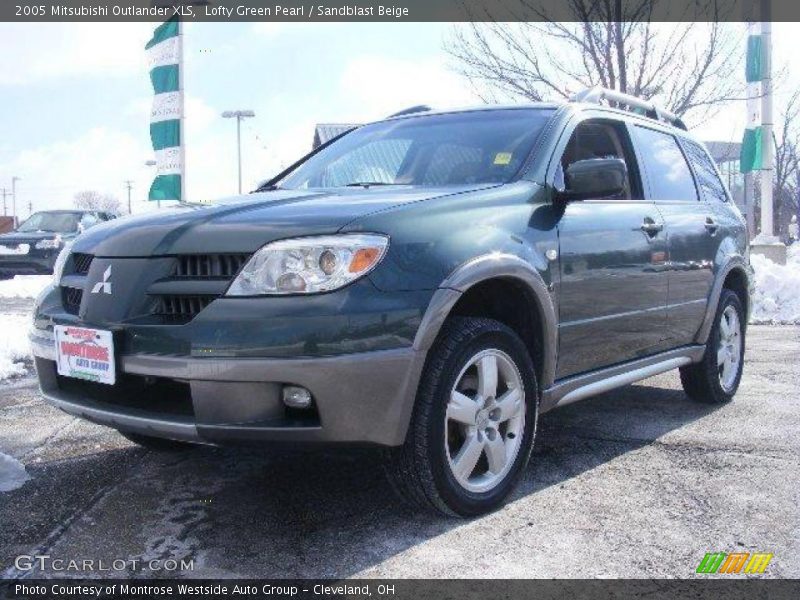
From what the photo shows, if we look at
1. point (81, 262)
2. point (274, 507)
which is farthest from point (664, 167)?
point (81, 262)

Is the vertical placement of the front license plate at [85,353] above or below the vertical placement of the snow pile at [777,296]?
above

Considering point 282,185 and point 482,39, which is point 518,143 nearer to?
point 282,185

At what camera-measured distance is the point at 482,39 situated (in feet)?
46.4

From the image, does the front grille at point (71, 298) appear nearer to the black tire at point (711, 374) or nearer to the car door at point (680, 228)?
the car door at point (680, 228)

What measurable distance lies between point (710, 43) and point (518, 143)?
11272 millimetres

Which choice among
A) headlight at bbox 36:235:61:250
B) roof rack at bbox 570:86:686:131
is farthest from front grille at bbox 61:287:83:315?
headlight at bbox 36:235:61:250

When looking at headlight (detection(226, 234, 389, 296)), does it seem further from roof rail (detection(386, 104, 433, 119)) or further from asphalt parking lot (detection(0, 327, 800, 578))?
roof rail (detection(386, 104, 433, 119))

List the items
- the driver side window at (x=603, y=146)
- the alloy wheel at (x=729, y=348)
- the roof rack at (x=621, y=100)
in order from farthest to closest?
the alloy wheel at (x=729, y=348)
the roof rack at (x=621, y=100)
the driver side window at (x=603, y=146)

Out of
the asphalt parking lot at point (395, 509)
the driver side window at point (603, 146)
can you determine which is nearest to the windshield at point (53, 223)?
the asphalt parking lot at point (395, 509)

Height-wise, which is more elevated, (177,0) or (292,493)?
(177,0)

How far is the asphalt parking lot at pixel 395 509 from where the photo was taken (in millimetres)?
2646

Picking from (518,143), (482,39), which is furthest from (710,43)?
(518,143)

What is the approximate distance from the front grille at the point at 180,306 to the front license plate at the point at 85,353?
0.20 m

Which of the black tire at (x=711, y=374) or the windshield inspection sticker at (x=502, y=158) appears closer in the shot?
the windshield inspection sticker at (x=502, y=158)
